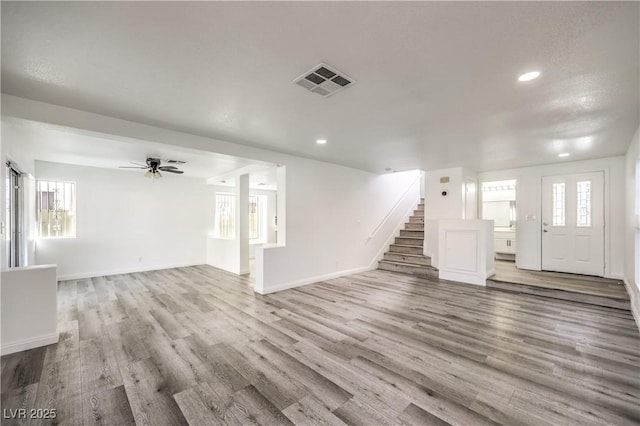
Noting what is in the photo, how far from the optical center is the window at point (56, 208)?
591cm

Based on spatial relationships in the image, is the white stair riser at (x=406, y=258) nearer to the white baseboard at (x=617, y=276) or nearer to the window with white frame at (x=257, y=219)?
the white baseboard at (x=617, y=276)

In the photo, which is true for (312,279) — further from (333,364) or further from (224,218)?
(224,218)

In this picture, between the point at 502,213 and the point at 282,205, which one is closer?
the point at 282,205

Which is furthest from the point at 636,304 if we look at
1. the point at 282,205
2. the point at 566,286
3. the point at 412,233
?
the point at 282,205

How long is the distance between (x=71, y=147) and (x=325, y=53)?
5.15 m

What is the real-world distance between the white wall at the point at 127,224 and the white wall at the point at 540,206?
27.1ft

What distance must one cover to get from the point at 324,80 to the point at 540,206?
6.38 metres

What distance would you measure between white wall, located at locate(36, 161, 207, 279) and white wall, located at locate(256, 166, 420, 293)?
383 centimetres

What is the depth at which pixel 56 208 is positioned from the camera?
19.9ft

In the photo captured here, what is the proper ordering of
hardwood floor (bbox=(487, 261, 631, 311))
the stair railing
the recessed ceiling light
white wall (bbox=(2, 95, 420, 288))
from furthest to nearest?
the stair railing
hardwood floor (bbox=(487, 261, 631, 311))
white wall (bbox=(2, 95, 420, 288))
the recessed ceiling light

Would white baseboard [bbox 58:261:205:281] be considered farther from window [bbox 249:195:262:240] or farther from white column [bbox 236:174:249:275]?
window [bbox 249:195:262:240]

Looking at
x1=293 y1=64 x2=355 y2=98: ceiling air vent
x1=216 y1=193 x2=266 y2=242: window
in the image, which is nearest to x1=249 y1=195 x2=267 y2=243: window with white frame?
x1=216 y1=193 x2=266 y2=242: window

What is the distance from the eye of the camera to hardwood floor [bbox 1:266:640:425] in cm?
192

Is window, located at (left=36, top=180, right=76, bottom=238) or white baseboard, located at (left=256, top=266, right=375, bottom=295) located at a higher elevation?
window, located at (left=36, top=180, right=76, bottom=238)
